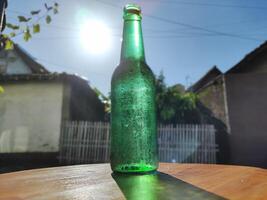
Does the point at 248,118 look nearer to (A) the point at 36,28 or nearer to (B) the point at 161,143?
(B) the point at 161,143

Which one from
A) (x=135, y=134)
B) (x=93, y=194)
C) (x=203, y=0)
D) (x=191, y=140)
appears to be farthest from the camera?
(x=203, y=0)

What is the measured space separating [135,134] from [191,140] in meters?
5.85

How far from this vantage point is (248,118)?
616cm

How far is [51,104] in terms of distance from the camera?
6809mm

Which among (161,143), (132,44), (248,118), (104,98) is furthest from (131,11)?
(104,98)

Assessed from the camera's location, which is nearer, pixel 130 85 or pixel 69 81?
pixel 130 85

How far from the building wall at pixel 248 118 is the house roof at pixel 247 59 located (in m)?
0.19

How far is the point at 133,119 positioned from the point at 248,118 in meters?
6.26

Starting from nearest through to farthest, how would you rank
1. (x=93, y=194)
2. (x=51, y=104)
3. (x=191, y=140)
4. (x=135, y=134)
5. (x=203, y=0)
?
(x=93, y=194) → (x=135, y=134) → (x=191, y=140) → (x=51, y=104) → (x=203, y=0)

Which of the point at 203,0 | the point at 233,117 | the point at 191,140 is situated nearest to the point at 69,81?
the point at 191,140

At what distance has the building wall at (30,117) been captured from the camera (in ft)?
21.8

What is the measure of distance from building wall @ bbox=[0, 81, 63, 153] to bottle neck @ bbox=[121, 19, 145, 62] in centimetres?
629

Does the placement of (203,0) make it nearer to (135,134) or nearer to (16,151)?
(16,151)

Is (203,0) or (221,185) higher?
(203,0)
